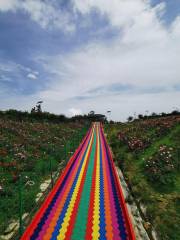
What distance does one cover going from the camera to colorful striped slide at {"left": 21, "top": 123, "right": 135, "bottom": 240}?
301 inches

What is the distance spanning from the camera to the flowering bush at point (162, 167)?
12373 mm

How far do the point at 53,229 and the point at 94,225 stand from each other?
1445 millimetres

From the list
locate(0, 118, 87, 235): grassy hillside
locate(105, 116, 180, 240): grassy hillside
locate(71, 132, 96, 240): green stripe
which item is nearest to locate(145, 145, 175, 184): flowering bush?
locate(105, 116, 180, 240): grassy hillside

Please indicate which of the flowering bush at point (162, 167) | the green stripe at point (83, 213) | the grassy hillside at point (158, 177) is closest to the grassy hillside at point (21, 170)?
the green stripe at point (83, 213)

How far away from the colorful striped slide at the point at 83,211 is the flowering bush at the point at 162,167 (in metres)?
2.03

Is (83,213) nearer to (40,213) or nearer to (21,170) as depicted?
(40,213)

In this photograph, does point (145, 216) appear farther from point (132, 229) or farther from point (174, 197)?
point (174, 197)

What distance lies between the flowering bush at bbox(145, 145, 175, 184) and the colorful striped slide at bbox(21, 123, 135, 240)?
2.03m

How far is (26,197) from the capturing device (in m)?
10.1

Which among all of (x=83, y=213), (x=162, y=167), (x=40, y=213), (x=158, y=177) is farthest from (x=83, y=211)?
(x=162, y=167)

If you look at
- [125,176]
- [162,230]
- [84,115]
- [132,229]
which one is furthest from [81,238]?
[84,115]

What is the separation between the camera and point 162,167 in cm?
1346

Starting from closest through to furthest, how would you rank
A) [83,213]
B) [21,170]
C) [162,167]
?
[83,213] < [162,167] < [21,170]

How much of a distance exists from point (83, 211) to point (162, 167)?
242 inches
